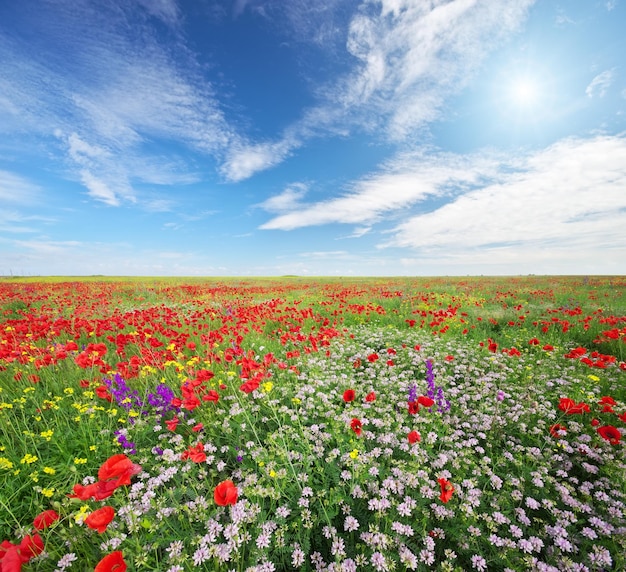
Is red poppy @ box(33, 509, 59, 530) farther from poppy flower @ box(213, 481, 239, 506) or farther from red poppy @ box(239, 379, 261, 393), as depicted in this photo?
red poppy @ box(239, 379, 261, 393)

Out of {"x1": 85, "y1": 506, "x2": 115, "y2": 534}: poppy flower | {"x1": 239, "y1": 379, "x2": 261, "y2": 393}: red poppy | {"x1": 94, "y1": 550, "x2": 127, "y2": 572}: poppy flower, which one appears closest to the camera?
{"x1": 94, "y1": 550, "x2": 127, "y2": 572}: poppy flower

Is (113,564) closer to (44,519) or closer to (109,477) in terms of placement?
(109,477)

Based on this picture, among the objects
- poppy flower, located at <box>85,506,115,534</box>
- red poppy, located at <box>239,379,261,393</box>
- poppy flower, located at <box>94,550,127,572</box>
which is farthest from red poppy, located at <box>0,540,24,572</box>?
red poppy, located at <box>239,379,261,393</box>

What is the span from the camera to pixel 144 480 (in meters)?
2.88

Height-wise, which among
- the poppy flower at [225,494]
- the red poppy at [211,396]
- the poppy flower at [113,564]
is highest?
the red poppy at [211,396]

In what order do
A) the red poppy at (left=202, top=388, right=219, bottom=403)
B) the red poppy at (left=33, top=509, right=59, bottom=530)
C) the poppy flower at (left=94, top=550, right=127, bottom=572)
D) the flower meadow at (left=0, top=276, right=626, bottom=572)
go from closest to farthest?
the poppy flower at (left=94, top=550, right=127, bottom=572) → the red poppy at (left=33, top=509, right=59, bottom=530) → the flower meadow at (left=0, top=276, right=626, bottom=572) → the red poppy at (left=202, top=388, right=219, bottom=403)

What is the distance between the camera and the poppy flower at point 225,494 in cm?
162

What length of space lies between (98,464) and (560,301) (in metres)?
16.2

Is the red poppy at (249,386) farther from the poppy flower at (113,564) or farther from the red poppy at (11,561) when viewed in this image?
the red poppy at (11,561)

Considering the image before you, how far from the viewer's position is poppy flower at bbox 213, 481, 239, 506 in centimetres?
162

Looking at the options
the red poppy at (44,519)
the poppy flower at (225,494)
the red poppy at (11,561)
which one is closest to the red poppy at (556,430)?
the poppy flower at (225,494)

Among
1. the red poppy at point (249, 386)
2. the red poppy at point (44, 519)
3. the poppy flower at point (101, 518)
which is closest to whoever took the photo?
the poppy flower at point (101, 518)

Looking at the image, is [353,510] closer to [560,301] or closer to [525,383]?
[525,383]

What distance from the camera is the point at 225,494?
167cm
